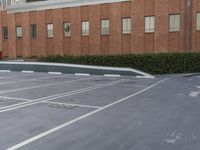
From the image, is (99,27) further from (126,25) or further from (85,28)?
(126,25)

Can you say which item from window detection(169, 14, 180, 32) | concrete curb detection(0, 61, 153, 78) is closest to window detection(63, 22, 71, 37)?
concrete curb detection(0, 61, 153, 78)

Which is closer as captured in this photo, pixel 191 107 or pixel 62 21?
pixel 191 107

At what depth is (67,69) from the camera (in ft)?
88.4

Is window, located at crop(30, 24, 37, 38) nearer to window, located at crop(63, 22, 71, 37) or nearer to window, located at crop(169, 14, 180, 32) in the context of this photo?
window, located at crop(63, 22, 71, 37)

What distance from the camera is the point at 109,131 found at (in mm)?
7574

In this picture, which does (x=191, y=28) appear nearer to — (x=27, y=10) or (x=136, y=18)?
(x=136, y=18)

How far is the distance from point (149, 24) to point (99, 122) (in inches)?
1102

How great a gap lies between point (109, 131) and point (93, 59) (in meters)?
21.3

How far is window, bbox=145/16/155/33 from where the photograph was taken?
34875 mm

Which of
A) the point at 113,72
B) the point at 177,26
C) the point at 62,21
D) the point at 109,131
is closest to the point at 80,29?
the point at 62,21

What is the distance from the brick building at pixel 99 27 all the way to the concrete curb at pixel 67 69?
34.9 ft

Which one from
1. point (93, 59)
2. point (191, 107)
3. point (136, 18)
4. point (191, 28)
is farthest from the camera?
point (136, 18)

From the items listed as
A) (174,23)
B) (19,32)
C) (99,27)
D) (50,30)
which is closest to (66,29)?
(50,30)

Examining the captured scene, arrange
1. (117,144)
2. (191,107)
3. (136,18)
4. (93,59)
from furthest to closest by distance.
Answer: (136,18) → (93,59) → (191,107) → (117,144)
